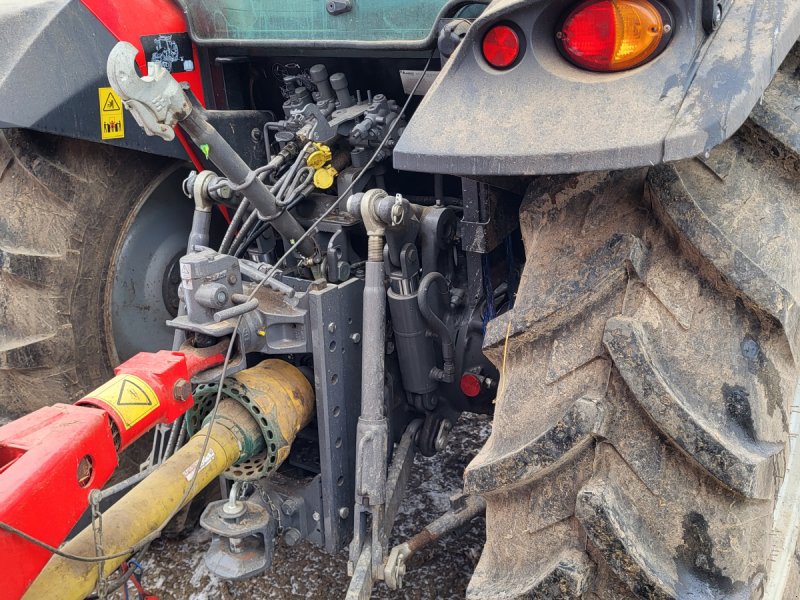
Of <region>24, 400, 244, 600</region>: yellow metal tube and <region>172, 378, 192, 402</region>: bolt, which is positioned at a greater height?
<region>172, 378, 192, 402</region>: bolt

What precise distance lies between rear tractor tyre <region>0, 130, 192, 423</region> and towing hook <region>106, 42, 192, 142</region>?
0.48 metres

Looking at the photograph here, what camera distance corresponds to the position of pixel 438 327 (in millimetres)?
1885

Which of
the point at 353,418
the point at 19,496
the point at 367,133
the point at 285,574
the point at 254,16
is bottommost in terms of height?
the point at 285,574

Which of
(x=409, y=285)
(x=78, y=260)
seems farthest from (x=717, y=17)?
(x=78, y=260)

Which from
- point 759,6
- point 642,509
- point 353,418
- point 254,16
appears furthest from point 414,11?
point 642,509

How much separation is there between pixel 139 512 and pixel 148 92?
2.61 feet

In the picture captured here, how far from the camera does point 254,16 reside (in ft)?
6.45

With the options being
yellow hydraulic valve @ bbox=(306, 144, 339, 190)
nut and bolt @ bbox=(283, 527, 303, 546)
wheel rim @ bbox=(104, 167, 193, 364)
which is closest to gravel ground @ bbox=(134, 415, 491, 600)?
nut and bolt @ bbox=(283, 527, 303, 546)

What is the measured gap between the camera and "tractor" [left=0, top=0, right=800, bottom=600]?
110 centimetres

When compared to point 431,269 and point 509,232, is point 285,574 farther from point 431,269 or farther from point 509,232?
point 509,232

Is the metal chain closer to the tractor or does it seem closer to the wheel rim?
the tractor

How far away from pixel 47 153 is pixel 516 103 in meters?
1.25

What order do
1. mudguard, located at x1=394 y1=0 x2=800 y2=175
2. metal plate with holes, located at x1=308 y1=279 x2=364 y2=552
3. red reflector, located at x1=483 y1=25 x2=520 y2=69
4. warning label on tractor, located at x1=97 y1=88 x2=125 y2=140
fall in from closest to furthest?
mudguard, located at x1=394 y1=0 x2=800 y2=175 → red reflector, located at x1=483 y1=25 x2=520 y2=69 → metal plate with holes, located at x1=308 y1=279 x2=364 y2=552 → warning label on tractor, located at x1=97 y1=88 x2=125 y2=140

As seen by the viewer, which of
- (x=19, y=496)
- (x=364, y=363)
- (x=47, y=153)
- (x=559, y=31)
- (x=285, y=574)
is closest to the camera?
(x=19, y=496)
